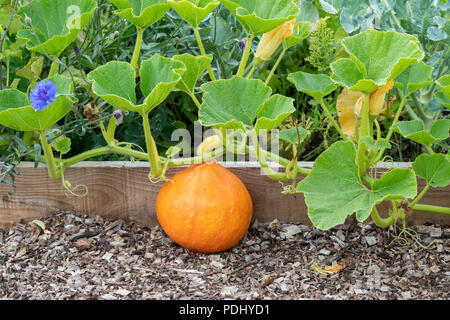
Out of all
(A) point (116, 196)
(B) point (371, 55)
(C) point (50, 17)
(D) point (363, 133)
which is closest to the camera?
(B) point (371, 55)

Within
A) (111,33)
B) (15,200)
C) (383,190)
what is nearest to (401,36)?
(383,190)

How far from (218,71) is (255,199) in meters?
0.43

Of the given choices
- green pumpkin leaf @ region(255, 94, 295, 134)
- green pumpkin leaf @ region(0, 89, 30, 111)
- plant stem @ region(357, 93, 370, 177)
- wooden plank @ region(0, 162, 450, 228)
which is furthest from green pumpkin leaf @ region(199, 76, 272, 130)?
green pumpkin leaf @ region(0, 89, 30, 111)

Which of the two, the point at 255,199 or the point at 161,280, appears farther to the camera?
the point at 255,199

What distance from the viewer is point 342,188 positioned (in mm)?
1390

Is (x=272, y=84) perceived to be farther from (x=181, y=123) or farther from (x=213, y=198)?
(x=213, y=198)

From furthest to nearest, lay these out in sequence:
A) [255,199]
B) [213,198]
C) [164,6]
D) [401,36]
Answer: [255,199], [213,198], [164,6], [401,36]

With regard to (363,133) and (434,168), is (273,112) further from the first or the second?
(434,168)

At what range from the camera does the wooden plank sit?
1782 mm

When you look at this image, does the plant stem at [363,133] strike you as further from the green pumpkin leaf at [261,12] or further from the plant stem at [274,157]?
the green pumpkin leaf at [261,12]

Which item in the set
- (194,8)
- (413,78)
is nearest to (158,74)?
(194,8)

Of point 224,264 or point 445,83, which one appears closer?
point 445,83

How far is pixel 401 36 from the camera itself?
1.34 m

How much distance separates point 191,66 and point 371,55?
17.7 inches
